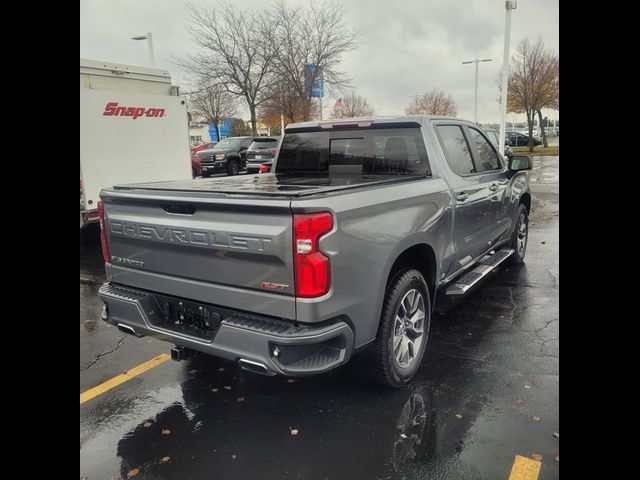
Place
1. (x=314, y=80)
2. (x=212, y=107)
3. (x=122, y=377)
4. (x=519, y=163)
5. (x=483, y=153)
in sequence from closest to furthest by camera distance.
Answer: (x=122, y=377) → (x=483, y=153) → (x=519, y=163) → (x=314, y=80) → (x=212, y=107)

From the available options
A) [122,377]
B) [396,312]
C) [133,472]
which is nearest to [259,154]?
[122,377]

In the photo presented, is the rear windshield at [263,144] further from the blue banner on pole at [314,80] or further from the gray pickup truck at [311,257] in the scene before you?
the gray pickup truck at [311,257]

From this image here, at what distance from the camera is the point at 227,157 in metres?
20.4

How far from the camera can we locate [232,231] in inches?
109

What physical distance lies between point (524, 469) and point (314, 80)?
21.5 m

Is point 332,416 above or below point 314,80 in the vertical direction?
below

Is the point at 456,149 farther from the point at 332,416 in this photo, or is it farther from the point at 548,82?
the point at 548,82

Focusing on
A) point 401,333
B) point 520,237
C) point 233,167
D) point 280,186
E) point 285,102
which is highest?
point 285,102

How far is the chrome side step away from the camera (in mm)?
4223

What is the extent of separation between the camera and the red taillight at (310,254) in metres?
2.58

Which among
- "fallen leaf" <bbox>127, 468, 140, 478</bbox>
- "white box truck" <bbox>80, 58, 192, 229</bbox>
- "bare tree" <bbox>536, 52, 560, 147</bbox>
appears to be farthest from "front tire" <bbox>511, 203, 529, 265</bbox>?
"bare tree" <bbox>536, 52, 560, 147</bbox>

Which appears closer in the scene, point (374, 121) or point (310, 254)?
point (310, 254)

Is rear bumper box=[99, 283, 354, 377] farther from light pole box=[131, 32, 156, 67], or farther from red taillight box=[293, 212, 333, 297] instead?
light pole box=[131, 32, 156, 67]
